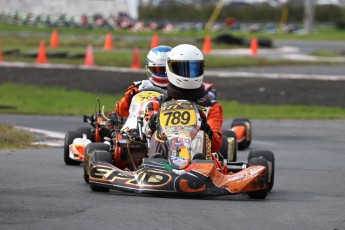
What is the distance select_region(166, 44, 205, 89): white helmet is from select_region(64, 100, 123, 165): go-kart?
213cm

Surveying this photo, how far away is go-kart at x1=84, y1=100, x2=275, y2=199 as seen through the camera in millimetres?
8008

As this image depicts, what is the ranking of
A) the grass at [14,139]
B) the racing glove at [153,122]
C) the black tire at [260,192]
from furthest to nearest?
the grass at [14,139] < the racing glove at [153,122] < the black tire at [260,192]

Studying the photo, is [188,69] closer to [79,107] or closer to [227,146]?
[227,146]

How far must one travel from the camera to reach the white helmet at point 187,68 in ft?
29.3

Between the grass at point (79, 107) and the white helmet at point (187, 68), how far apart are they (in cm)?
961

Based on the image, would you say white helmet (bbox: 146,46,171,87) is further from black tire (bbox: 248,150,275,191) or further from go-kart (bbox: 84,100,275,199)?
black tire (bbox: 248,150,275,191)

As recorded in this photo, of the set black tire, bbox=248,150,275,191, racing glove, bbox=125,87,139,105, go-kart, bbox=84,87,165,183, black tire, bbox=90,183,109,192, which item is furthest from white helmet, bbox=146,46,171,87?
black tire, bbox=90,183,109,192

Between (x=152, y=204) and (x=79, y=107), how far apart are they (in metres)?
12.2

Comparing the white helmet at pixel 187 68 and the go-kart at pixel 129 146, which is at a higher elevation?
the white helmet at pixel 187 68

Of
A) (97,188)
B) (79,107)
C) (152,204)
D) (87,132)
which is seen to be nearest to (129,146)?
(97,188)

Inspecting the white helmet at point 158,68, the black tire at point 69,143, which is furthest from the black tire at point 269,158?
the black tire at point 69,143

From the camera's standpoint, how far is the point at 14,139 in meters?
13.1

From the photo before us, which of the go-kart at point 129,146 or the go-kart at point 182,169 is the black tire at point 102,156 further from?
the go-kart at point 129,146

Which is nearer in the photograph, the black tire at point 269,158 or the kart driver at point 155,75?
the black tire at point 269,158
